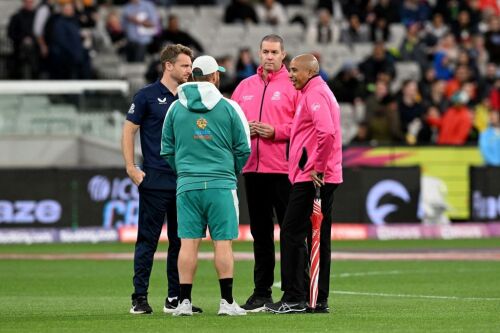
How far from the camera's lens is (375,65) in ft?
114

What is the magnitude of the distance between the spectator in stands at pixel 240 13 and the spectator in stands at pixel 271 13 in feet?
1.48

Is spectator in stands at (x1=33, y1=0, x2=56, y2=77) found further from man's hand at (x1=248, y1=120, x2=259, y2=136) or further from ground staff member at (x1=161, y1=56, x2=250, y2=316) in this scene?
ground staff member at (x1=161, y1=56, x2=250, y2=316)

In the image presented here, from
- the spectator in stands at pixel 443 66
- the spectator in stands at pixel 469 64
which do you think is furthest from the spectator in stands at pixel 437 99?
the spectator in stands at pixel 443 66

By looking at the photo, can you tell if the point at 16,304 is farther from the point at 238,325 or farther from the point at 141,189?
the point at 238,325

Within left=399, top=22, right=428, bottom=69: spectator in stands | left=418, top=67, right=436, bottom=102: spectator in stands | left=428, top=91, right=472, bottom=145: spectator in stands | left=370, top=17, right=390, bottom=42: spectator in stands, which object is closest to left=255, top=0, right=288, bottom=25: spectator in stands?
left=370, top=17, right=390, bottom=42: spectator in stands

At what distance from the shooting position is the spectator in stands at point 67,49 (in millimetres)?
31594

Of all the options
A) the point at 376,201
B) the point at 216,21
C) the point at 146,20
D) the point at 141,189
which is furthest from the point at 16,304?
the point at 216,21

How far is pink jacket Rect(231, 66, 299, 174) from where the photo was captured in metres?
15.1

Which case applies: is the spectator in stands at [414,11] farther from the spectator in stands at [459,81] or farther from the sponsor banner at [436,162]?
the sponsor banner at [436,162]

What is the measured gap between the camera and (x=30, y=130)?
29141mm

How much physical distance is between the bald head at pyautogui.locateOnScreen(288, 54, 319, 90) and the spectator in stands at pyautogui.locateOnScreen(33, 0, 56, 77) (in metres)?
18.2

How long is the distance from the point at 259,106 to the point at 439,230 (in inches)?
578

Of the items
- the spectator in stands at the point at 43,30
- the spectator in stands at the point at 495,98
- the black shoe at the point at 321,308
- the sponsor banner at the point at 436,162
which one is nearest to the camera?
the black shoe at the point at 321,308

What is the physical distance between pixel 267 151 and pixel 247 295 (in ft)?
8.40
